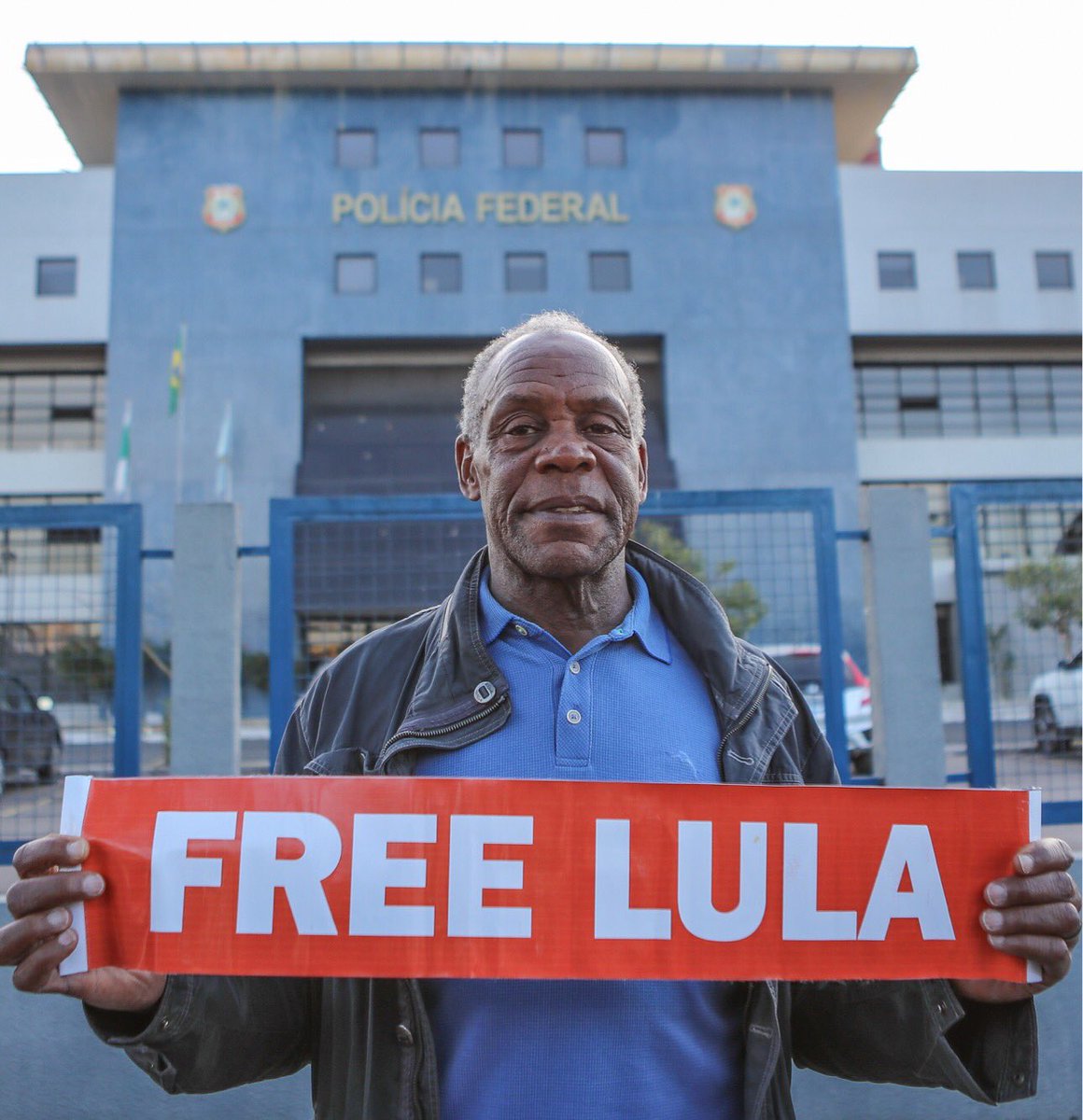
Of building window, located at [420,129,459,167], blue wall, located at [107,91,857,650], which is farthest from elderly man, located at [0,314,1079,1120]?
building window, located at [420,129,459,167]

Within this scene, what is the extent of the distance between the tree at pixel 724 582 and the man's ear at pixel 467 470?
91.4 inches

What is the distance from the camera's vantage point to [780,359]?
106 feet

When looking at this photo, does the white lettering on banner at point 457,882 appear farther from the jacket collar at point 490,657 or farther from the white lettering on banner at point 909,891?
the jacket collar at point 490,657

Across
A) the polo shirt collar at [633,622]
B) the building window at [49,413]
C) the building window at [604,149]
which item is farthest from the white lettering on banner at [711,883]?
the building window at [49,413]

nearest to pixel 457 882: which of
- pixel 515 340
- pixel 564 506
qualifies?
pixel 564 506

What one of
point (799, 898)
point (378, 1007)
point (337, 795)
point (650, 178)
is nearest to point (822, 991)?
point (799, 898)

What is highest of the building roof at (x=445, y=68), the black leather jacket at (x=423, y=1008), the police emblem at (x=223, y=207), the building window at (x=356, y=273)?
the building roof at (x=445, y=68)

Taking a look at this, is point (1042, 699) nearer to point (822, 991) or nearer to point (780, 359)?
point (822, 991)

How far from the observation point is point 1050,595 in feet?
15.2

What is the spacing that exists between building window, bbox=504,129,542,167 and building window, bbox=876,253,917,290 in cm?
1200

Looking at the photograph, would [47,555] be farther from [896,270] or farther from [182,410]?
[896,270]

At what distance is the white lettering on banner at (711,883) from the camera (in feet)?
5.96

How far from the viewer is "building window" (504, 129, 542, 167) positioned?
32406 millimetres

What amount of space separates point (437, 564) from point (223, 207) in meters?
31.1
